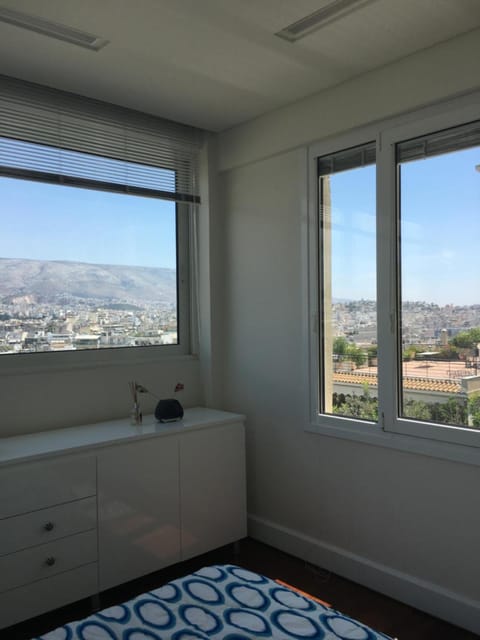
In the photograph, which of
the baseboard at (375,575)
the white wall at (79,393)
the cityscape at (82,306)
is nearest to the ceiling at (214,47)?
the cityscape at (82,306)

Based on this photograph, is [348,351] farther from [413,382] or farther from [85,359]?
[85,359]

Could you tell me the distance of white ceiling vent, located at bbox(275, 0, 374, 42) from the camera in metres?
2.16

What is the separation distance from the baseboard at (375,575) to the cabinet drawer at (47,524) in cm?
122

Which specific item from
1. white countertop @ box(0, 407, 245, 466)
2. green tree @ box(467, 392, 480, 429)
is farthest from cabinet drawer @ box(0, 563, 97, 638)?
green tree @ box(467, 392, 480, 429)

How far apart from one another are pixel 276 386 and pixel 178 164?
157 cm

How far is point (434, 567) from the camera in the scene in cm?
262

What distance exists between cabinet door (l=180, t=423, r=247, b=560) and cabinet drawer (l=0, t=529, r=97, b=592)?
564 mm

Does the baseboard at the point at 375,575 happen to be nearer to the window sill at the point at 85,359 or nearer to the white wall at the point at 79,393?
the white wall at the point at 79,393

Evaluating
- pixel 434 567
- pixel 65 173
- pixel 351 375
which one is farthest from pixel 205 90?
pixel 434 567

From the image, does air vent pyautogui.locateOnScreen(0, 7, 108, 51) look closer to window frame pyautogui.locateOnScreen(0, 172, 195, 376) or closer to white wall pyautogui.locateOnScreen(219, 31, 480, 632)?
window frame pyautogui.locateOnScreen(0, 172, 195, 376)

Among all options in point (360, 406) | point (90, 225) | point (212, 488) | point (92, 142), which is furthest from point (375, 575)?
point (92, 142)

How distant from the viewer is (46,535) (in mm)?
2484

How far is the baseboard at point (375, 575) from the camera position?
2.52 m

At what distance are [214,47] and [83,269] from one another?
4.81 ft
